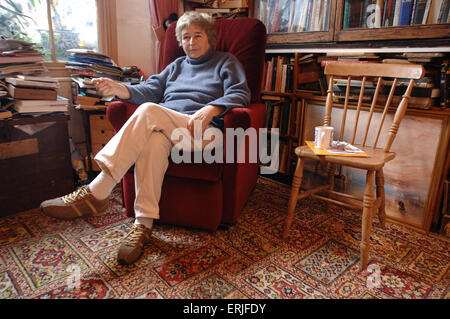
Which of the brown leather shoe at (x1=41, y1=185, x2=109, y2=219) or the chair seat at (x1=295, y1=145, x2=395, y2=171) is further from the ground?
the chair seat at (x1=295, y1=145, x2=395, y2=171)

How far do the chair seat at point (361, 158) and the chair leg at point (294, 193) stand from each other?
6cm

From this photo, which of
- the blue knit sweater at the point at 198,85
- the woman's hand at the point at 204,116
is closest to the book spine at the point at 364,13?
the blue knit sweater at the point at 198,85

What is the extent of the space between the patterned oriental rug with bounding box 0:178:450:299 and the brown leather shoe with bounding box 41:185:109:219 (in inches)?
5.3

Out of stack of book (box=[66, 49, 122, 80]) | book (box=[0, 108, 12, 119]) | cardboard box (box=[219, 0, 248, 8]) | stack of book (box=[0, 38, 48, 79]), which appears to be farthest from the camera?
cardboard box (box=[219, 0, 248, 8])

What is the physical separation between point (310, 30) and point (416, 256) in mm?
1518

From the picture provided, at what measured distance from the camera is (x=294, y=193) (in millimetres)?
1586

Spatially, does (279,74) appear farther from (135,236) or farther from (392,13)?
(135,236)

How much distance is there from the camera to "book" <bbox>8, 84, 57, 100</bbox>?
1.78m

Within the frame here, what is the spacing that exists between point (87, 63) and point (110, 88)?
2.49 ft

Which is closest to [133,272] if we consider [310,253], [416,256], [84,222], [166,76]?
[84,222]

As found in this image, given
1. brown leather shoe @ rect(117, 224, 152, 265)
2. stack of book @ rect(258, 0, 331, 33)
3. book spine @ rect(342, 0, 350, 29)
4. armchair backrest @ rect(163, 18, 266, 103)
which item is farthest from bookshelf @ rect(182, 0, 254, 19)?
brown leather shoe @ rect(117, 224, 152, 265)

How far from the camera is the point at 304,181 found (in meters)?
2.31

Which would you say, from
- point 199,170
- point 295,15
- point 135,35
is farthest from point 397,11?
point 135,35

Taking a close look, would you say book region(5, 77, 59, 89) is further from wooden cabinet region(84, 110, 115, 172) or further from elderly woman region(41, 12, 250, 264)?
A: elderly woman region(41, 12, 250, 264)
